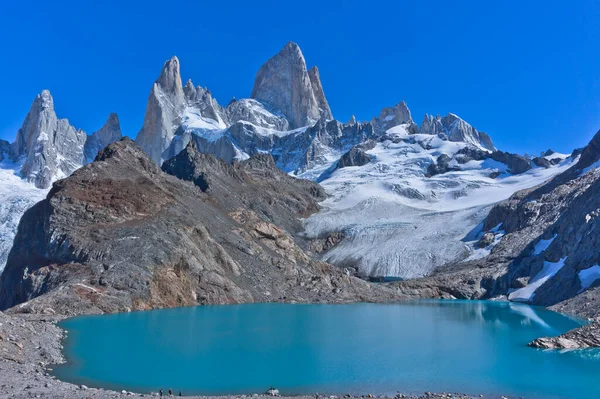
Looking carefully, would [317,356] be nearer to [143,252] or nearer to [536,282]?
[143,252]

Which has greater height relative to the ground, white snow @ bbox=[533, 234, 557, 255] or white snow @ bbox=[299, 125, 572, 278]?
white snow @ bbox=[299, 125, 572, 278]

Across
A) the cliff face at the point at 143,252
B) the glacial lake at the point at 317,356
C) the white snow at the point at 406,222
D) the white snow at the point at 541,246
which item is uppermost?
the white snow at the point at 406,222

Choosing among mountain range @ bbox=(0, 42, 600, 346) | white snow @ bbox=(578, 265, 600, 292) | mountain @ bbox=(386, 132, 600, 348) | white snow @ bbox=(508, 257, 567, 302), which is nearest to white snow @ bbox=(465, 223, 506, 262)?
mountain @ bbox=(386, 132, 600, 348)

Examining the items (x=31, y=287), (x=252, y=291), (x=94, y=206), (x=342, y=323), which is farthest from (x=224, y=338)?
(x=94, y=206)

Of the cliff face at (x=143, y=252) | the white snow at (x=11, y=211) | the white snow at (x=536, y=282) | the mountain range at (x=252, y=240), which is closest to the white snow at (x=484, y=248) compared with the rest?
the mountain range at (x=252, y=240)

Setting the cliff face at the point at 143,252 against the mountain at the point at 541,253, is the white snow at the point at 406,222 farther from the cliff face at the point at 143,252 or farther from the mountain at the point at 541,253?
the cliff face at the point at 143,252

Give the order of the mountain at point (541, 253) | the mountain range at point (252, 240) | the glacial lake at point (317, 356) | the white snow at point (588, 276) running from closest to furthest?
the glacial lake at point (317, 356) < the mountain range at point (252, 240) < the white snow at point (588, 276) < the mountain at point (541, 253)

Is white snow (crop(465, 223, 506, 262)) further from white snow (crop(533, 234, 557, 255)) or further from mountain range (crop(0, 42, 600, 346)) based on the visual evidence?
white snow (crop(533, 234, 557, 255))
